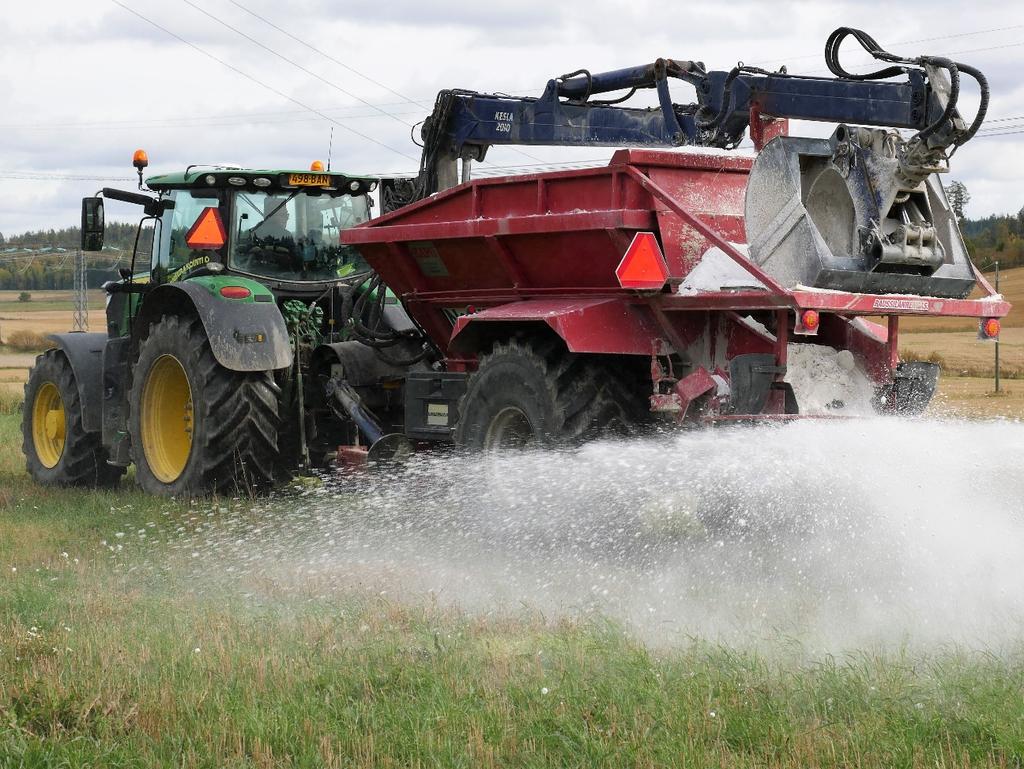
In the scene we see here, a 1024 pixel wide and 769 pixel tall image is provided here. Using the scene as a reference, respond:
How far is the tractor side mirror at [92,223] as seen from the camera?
952 cm

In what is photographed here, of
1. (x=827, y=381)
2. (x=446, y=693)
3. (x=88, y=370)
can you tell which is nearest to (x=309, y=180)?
(x=88, y=370)

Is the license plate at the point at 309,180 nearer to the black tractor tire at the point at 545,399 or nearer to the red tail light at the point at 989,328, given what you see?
the black tractor tire at the point at 545,399

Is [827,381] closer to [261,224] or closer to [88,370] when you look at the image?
[261,224]

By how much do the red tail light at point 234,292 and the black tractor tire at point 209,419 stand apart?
28 cm

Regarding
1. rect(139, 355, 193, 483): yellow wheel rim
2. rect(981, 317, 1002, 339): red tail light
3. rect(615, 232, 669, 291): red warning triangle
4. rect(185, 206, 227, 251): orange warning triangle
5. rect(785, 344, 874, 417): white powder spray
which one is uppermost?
rect(185, 206, 227, 251): orange warning triangle

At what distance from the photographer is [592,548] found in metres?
6.55

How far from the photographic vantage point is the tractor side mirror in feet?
31.2

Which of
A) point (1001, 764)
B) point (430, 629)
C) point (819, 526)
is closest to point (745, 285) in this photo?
point (819, 526)

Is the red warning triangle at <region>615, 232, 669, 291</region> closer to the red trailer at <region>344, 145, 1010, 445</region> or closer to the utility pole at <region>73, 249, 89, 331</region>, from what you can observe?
the red trailer at <region>344, 145, 1010, 445</region>

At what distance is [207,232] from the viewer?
9305mm

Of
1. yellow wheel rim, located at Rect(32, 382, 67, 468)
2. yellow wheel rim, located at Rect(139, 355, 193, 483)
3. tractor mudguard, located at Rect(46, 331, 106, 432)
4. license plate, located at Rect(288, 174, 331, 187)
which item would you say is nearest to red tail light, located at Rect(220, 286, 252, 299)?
yellow wheel rim, located at Rect(139, 355, 193, 483)

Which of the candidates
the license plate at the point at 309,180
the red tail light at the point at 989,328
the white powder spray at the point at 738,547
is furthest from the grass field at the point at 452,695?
the license plate at the point at 309,180

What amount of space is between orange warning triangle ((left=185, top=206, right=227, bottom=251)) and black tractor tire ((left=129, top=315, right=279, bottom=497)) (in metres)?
0.52

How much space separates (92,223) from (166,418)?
1.46 metres
